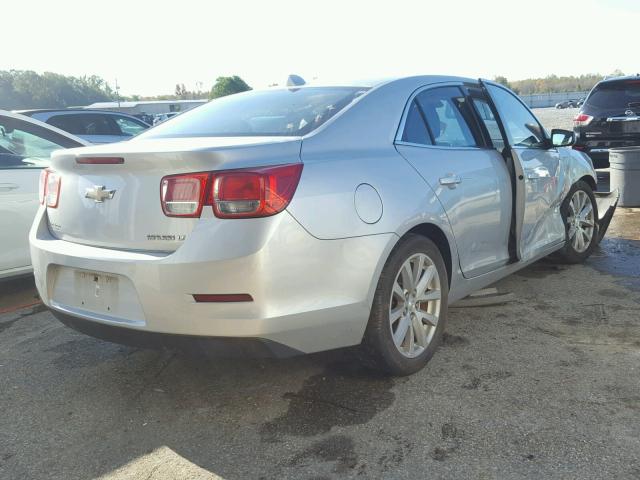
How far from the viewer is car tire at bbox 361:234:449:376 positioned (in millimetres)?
2926

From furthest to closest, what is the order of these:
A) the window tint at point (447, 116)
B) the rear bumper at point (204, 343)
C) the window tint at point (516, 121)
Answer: the window tint at point (516, 121), the window tint at point (447, 116), the rear bumper at point (204, 343)

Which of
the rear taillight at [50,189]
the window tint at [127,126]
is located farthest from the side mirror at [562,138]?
the window tint at [127,126]

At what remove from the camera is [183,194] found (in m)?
2.52

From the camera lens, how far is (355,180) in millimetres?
2787

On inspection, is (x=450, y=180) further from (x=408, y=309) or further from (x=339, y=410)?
(x=339, y=410)

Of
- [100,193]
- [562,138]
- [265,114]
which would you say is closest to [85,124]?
[265,114]

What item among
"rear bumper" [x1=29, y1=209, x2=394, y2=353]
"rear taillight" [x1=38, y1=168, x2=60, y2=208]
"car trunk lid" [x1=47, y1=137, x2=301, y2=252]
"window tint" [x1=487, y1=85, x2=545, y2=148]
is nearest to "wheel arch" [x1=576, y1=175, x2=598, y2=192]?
"window tint" [x1=487, y1=85, x2=545, y2=148]

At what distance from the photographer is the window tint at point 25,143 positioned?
191 inches

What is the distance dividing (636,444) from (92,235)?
8.20 feet

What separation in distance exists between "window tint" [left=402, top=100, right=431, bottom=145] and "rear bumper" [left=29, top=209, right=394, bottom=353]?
29.0 inches

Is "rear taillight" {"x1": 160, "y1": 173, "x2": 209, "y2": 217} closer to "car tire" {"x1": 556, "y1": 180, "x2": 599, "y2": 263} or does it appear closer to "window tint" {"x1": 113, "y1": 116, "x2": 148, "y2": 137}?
"car tire" {"x1": 556, "y1": 180, "x2": 599, "y2": 263}

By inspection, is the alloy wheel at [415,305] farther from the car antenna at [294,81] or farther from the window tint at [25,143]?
the window tint at [25,143]

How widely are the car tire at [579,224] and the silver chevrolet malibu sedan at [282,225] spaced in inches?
60.5

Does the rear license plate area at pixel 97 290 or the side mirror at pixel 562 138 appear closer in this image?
the rear license plate area at pixel 97 290
